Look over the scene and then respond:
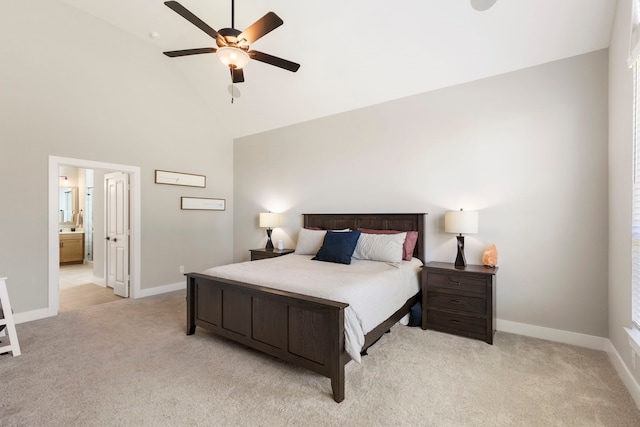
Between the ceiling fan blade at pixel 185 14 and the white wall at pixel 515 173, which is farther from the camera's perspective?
the white wall at pixel 515 173

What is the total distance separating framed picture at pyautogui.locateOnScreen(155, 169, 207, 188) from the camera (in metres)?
4.73

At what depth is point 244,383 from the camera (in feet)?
7.09

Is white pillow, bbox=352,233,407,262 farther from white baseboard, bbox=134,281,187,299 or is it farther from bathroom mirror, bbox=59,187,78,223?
bathroom mirror, bbox=59,187,78,223

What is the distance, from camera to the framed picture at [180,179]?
4.73 meters

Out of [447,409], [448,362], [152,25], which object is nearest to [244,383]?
[447,409]

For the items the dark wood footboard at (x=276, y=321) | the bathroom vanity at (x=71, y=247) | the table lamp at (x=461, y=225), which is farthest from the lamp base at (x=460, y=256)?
the bathroom vanity at (x=71, y=247)

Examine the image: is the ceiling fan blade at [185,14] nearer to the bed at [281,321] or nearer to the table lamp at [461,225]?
the bed at [281,321]

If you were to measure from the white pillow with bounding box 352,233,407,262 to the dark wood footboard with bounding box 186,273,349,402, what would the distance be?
1.48m

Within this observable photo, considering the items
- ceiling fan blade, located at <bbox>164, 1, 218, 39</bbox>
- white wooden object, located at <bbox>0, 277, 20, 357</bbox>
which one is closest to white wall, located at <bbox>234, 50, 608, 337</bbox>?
ceiling fan blade, located at <bbox>164, 1, 218, 39</bbox>

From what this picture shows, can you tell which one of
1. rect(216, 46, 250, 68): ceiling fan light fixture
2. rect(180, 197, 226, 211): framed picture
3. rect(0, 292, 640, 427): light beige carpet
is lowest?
rect(0, 292, 640, 427): light beige carpet

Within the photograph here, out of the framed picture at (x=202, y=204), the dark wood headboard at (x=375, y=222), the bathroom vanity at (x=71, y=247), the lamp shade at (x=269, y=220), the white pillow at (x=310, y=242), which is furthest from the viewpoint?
the bathroom vanity at (x=71, y=247)

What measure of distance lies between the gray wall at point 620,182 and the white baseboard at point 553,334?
161 millimetres

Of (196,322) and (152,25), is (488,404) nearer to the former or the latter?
(196,322)

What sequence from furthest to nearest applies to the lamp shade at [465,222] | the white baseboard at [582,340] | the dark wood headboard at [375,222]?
the dark wood headboard at [375,222] < the lamp shade at [465,222] < the white baseboard at [582,340]
